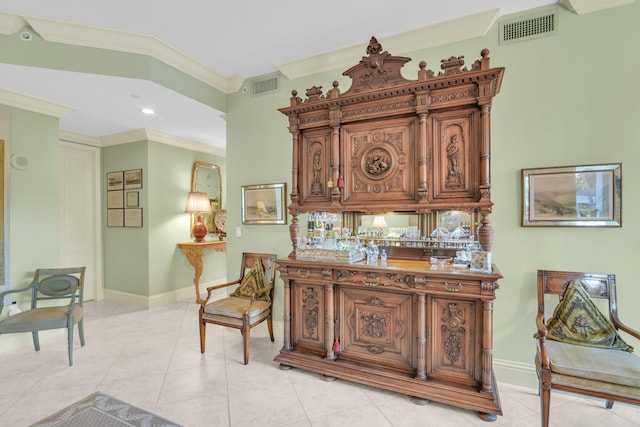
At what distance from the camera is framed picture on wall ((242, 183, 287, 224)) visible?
11.5 feet

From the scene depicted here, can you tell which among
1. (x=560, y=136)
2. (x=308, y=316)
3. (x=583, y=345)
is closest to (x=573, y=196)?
(x=560, y=136)

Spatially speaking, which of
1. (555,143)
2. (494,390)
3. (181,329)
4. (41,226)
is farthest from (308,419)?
(41,226)

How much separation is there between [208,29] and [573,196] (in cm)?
344

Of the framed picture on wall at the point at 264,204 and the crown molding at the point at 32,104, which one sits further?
the framed picture on wall at the point at 264,204

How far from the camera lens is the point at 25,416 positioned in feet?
7.00

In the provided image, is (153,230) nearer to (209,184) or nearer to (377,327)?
(209,184)

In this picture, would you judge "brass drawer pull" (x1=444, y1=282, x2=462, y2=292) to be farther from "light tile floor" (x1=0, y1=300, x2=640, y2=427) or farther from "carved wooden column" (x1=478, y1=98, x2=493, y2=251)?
"light tile floor" (x1=0, y1=300, x2=640, y2=427)

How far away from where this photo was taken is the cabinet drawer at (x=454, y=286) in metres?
2.10

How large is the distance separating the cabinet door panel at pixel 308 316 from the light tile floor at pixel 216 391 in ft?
0.87

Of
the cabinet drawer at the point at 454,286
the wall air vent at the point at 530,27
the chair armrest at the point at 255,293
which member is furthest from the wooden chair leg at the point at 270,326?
the wall air vent at the point at 530,27

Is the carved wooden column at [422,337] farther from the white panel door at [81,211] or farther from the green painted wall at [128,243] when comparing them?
the white panel door at [81,211]

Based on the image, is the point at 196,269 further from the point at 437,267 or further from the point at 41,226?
the point at 437,267

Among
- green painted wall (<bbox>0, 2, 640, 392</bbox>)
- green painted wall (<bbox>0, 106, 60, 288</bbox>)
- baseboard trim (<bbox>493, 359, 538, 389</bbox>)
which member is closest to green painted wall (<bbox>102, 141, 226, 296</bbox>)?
green painted wall (<bbox>0, 106, 60, 288</bbox>)

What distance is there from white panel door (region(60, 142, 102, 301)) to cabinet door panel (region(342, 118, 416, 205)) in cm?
466
